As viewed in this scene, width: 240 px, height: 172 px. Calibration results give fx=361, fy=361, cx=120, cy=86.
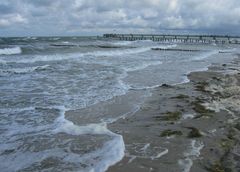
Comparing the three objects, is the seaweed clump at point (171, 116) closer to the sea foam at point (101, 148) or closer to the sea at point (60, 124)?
the sea at point (60, 124)

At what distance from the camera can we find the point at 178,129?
29.9ft

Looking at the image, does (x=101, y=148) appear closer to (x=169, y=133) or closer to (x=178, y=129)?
(x=169, y=133)

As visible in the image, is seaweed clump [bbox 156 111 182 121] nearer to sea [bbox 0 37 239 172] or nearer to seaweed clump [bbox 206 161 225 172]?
sea [bbox 0 37 239 172]

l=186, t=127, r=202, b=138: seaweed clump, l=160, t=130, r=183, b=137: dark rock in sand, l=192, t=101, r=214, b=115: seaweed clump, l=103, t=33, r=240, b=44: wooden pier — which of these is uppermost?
l=186, t=127, r=202, b=138: seaweed clump

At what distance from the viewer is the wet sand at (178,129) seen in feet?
22.3

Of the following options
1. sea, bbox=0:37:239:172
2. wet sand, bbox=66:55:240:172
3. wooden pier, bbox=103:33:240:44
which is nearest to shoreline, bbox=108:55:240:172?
wet sand, bbox=66:55:240:172

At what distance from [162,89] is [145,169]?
354 inches

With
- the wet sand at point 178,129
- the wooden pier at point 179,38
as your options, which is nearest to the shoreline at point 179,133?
the wet sand at point 178,129

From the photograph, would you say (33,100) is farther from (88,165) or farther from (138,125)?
(88,165)

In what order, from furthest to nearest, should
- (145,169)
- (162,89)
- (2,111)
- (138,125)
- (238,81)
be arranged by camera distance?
(238,81), (162,89), (2,111), (138,125), (145,169)

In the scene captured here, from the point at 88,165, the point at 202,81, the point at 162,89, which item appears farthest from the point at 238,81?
the point at 88,165

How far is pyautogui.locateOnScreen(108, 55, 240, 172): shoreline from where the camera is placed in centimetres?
677

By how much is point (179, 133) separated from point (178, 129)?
365mm

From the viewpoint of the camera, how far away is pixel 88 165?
670cm
